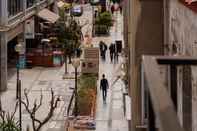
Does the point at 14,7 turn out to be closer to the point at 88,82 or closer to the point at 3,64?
the point at 3,64

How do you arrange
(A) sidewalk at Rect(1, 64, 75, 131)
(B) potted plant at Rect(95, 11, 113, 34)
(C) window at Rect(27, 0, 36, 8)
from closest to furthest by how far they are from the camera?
1. (A) sidewalk at Rect(1, 64, 75, 131)
2. (C) window at Rect(27, 0, 36, 8)
3. (B) potted plant at Rect(95, 11, 113, 34)

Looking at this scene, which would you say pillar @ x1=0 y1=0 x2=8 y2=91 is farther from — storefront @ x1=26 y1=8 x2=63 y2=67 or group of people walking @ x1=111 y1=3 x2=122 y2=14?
group of people walking @ x1=111 y1=3 x2=122 y2=14

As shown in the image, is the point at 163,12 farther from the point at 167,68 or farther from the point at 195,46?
the point at 167,68

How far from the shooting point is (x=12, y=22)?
41281 mm

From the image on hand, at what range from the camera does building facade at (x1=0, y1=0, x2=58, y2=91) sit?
123 ft

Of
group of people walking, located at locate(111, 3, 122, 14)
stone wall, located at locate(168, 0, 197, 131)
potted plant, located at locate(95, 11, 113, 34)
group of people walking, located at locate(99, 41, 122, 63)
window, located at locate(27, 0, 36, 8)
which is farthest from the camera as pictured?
group of people walking, located at locate(111, 3, 122, 14)

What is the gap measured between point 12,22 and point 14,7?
2575 millimetres

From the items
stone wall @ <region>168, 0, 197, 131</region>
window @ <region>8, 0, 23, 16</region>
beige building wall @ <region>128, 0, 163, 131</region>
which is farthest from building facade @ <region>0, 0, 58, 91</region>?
stone wall @ <region>168, 0, 197, 131</region>

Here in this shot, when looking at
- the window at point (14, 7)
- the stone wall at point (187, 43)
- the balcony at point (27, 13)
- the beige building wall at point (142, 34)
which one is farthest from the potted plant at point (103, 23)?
the stone wall at point (187, 43)

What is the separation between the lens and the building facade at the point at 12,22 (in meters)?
37.3

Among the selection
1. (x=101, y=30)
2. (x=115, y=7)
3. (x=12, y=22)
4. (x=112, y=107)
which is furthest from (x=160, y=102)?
(x=115, y=7)

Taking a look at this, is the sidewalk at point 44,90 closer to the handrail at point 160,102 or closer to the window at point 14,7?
the window at point 14,7

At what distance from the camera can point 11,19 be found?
40.9m

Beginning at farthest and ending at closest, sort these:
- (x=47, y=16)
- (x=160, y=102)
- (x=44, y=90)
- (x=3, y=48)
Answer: (x=47, y=16), (x=3, y=48), (x=44, y=90), (x=160, y=102)
